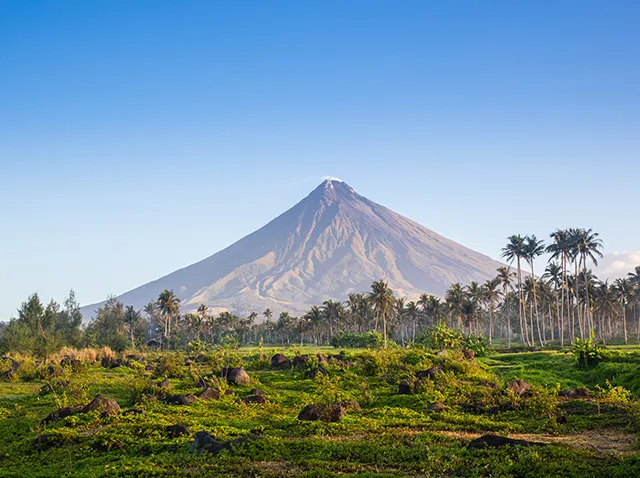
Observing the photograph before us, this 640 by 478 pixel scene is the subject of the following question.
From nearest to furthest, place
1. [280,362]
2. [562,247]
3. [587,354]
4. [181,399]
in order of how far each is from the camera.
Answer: [181,399]
[587,354]
[280,362]
[562,247]

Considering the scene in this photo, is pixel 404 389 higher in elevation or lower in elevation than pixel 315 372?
lower

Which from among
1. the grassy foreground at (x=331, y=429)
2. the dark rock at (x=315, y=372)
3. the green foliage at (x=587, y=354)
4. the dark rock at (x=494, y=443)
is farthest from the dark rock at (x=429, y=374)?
the dark rock at (x=494, y=443)

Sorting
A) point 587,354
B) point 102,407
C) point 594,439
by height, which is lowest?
point 594,439

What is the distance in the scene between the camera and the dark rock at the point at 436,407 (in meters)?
20.7

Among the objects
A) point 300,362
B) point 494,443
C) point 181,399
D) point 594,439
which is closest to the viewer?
point 494,443

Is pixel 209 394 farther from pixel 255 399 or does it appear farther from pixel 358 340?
pixel 358 340

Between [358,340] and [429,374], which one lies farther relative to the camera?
[358,340]

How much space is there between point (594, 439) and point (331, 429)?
800cm

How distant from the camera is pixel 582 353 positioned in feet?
112

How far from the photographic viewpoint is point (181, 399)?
21750mm

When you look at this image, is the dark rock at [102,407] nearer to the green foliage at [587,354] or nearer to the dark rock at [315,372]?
the dark rock at [315,372]

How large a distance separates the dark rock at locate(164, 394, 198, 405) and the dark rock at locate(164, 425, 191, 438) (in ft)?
18.0

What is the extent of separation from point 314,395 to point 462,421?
313 inches

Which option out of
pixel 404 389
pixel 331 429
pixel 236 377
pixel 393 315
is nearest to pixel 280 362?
pixel 236 377
